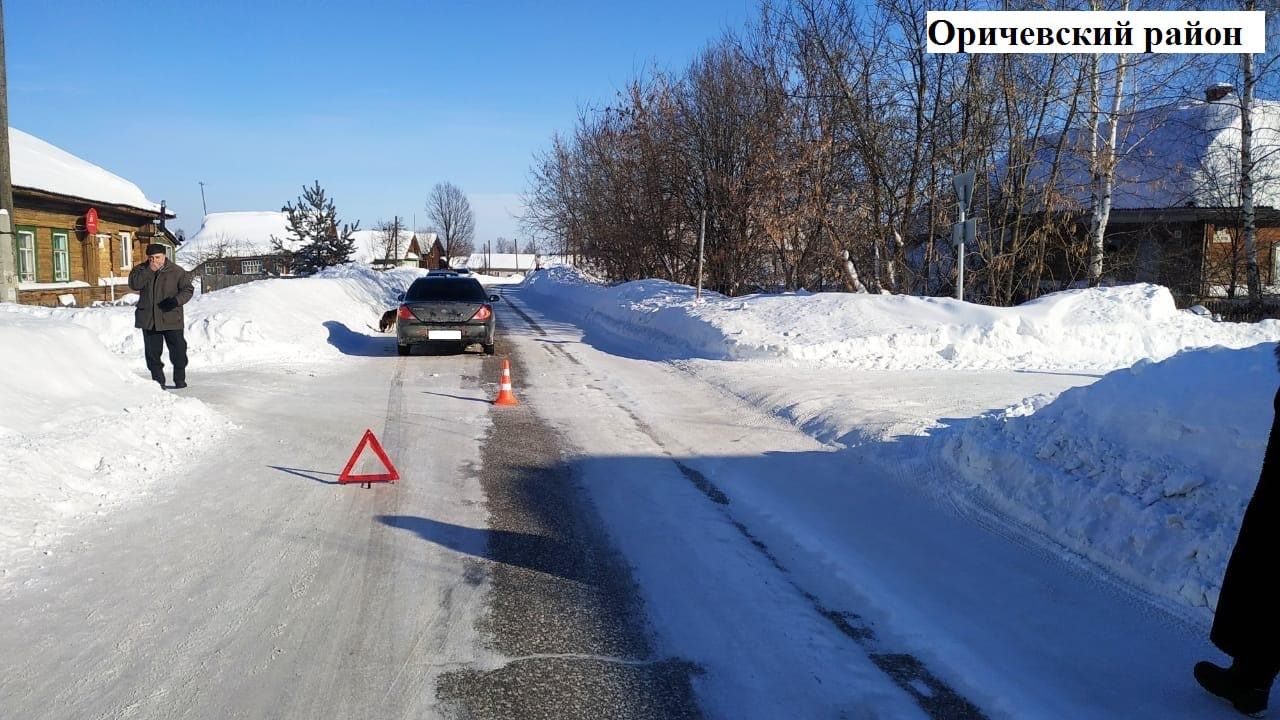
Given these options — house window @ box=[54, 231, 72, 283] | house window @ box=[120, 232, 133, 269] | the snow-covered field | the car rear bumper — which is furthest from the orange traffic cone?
house window @ box=[120, 232, 133, 269]

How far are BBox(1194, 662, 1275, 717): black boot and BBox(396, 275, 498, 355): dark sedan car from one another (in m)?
14.1

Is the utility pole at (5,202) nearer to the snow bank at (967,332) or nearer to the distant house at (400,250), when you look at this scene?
the snow bank at (967,332)

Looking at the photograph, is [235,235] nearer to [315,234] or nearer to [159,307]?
[315,234]

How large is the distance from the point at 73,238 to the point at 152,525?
93.4 ft

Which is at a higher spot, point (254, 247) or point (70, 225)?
point (254, 247)

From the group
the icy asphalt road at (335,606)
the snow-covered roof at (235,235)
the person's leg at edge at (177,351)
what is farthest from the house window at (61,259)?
the snow-covered roof at (235,235)

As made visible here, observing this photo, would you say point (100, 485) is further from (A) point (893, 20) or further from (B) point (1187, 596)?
(A) point (893, 20)

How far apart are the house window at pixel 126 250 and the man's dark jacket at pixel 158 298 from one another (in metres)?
25.9

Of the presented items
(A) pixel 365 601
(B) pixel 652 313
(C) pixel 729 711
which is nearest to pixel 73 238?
(B) pixel 652 313

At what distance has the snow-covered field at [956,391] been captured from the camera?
16.5ft

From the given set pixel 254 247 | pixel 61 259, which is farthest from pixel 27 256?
pixel 254 247

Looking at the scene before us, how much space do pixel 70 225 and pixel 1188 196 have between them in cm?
3567

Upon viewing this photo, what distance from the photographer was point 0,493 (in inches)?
223

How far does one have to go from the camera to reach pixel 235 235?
80000 millimetres
